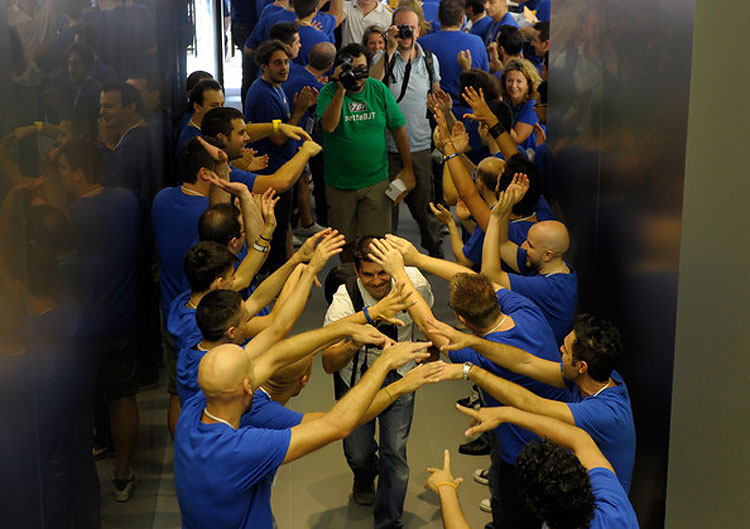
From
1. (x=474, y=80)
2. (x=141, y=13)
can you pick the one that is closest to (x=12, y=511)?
(x=141, y=13)

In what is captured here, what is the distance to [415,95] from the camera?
7.53 meters

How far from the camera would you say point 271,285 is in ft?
13.5

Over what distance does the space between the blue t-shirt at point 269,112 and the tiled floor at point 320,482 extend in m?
2.08

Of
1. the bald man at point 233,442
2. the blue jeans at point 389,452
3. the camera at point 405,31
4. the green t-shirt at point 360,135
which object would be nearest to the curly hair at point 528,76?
the green t-shirt at point 360,135

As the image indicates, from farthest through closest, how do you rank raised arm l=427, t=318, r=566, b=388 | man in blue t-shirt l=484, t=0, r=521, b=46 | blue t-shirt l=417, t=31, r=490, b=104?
man in blue t-shirt l=484, t=0, r=521, b=46, blue t-shirt l=417, t=31, r=490, b=104, raised arm l=427, t=318, r=566, b=388

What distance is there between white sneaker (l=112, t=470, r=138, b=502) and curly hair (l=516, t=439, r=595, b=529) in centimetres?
185

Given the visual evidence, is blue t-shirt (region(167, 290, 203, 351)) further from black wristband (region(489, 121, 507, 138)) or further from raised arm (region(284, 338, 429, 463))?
black wristband (region(489, 121, 507, 138))

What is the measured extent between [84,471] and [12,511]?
803 mm

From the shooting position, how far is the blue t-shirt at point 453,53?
7895mm

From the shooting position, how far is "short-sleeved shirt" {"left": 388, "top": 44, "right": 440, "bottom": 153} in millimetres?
7477

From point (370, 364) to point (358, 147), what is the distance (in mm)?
2918

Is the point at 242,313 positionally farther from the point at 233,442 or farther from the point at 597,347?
the point at 597,347

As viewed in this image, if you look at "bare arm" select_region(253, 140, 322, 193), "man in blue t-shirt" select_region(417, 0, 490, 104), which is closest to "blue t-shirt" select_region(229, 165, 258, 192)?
"bare arm" select_region(253, 140, 322, 193)

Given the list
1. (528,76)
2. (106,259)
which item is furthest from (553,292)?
(528,76)
